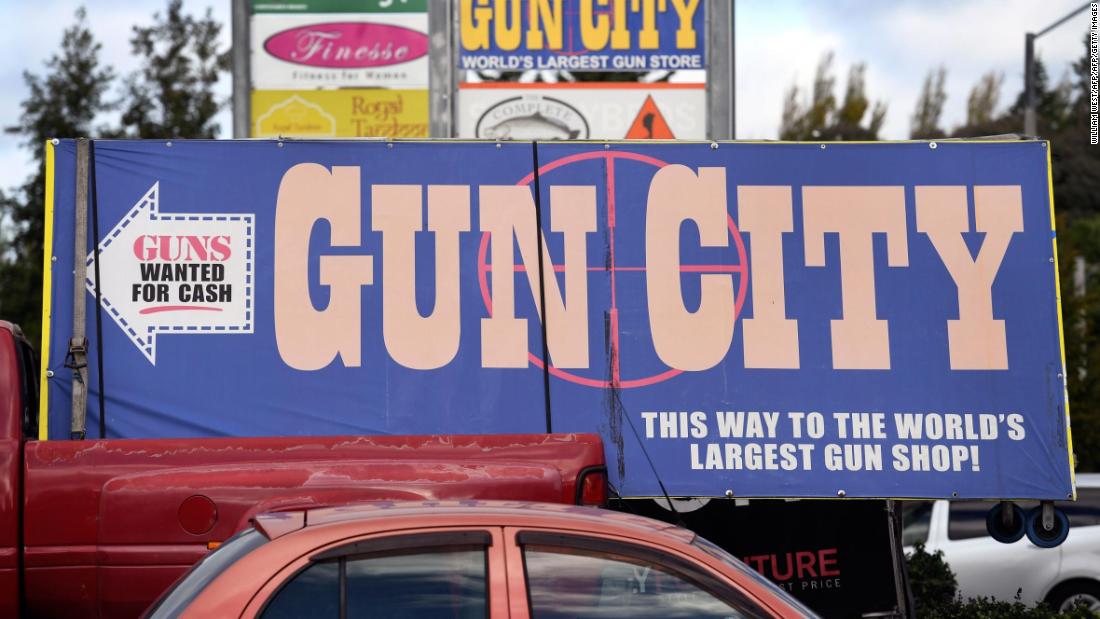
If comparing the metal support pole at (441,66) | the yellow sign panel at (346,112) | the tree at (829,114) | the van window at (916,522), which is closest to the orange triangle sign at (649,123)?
the metal support pole at (441,66)

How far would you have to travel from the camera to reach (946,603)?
9305mm

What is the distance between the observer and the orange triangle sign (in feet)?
41.0

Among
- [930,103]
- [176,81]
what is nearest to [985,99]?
[930,103]

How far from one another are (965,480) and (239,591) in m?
4.32

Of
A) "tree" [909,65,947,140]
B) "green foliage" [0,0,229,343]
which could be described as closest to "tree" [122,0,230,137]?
"green foliage" [0,0,229,343]

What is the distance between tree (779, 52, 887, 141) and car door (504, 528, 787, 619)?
66.4 metres

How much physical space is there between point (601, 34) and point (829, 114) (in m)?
66.5

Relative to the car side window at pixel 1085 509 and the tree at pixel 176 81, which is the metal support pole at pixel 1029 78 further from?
the tree at pixel 176 81

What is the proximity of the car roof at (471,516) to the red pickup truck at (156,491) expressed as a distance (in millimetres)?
1671

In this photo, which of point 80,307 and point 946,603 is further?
point 946,603

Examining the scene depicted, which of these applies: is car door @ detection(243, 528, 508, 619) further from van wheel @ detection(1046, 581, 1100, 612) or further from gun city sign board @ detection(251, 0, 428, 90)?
gun city sign board @ detection(251, 0, 428, 90)

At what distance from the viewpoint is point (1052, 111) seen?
80.1 metres

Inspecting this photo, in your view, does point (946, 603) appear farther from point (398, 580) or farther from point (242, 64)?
point (242, 64)

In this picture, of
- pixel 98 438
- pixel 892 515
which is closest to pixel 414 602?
pixel 98 438
